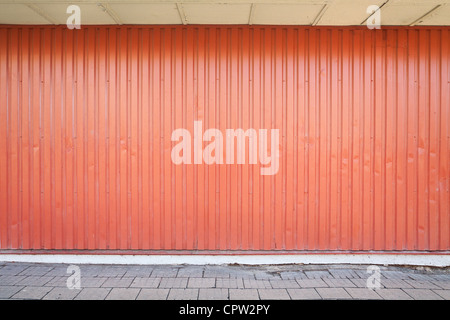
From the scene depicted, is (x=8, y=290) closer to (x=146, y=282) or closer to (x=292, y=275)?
(x=146, y=282)

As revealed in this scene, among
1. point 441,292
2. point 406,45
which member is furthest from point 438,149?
point 441,292

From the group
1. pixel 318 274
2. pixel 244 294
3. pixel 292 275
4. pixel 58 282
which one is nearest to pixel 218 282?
pixel 244 294

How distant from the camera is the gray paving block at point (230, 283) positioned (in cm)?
442

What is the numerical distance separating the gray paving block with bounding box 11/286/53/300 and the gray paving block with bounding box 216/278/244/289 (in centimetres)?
222

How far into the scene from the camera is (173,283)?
449 cm

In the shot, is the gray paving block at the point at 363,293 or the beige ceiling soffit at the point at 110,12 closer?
the gray paving block at the point at 363,293

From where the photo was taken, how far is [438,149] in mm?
5074

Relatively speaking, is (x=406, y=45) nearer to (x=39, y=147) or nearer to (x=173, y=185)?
(x=173, y=185)

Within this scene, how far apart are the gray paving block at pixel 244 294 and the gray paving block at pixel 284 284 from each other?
341mm

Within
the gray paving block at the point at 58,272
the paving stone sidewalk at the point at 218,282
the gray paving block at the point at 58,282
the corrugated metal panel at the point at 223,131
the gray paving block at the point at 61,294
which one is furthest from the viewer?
the corrugated metal panel at the point at 223,131

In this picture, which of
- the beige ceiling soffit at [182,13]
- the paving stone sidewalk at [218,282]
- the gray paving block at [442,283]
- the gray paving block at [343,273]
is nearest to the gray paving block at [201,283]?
the paving stone sidewalk at [218,282]

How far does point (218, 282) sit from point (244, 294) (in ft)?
1.60

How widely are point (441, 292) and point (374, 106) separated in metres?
2.74

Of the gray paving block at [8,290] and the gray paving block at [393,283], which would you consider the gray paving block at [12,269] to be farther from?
the gray paving block at [393,283]
